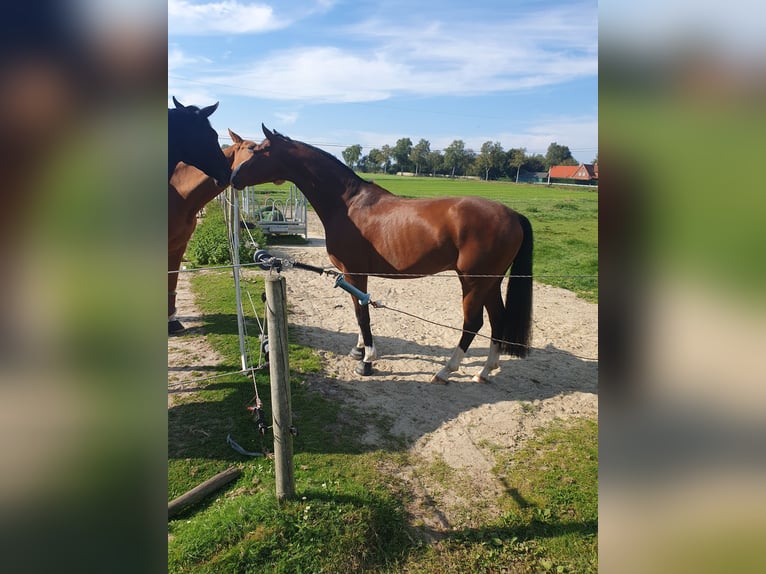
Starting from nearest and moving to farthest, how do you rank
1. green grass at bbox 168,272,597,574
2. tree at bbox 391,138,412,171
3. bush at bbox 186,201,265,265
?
green grass at bbox 168,272,597,574, bush at bbox 186,201,265,265, tree at bbox 391,138,412,171

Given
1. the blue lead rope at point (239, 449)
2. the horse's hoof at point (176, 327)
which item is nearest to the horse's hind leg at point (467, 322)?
the blue lead rope at point (239, 449)

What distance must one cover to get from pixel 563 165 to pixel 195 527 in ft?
148

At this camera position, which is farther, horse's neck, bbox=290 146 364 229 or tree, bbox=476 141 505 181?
tree, bbox=476 141 505 181

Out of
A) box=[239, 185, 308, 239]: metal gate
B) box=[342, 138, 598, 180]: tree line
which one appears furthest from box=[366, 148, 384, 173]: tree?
box=[239, 185, 308, 239]: metal gate

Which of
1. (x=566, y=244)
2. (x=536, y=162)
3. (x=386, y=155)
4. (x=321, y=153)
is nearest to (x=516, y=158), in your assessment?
(x=536, y=162)

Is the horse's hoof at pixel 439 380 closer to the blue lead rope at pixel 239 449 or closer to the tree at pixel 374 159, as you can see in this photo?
the blue lead rope at pixel 239 449

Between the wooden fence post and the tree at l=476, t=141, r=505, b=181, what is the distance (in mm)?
43223

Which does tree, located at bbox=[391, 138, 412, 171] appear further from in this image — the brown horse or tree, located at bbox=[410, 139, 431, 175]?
the brown horse

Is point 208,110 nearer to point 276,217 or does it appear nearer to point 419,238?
point 419,238

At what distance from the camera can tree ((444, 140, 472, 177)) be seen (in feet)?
150

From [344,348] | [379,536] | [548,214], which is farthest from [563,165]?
[379,536]

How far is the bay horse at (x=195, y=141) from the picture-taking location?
3.93m
